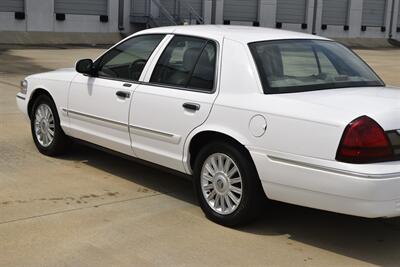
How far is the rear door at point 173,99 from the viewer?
17.0 ft

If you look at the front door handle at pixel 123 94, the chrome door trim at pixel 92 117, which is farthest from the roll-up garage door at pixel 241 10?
the front door handle at pixel 123 94

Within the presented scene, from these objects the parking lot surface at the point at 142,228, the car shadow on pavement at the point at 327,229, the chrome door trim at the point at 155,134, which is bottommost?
the car shadow on pavement at the point at 327,229

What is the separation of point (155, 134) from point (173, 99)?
0.37 m

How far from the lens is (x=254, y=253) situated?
4461mm

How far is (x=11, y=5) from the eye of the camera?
27188 mm

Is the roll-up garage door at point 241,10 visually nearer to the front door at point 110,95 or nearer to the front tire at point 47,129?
the front tire at point 47,129

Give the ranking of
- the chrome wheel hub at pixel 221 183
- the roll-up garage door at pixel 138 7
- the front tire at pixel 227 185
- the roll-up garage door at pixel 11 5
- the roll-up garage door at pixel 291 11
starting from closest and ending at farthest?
the front tire at pixel 227 185 < the chrome wheel hub at pixel 221 183 < the roll-up garage door at pixel 11 5 < the roll-up garage door at pixel 138 7 < the roll-up garage door at pixel 291 11

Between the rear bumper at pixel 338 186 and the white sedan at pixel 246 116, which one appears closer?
the rear bumper at pixel 338 186

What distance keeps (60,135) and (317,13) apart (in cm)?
3557

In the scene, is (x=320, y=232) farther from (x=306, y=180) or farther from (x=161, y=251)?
(x=161, y=251)

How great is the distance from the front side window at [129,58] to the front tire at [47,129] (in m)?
0.91

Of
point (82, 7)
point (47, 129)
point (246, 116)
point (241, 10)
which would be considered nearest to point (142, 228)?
point (246, 116)

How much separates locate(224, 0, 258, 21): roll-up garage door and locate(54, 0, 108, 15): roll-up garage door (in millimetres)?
8013

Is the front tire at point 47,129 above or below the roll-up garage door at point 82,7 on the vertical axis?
below
